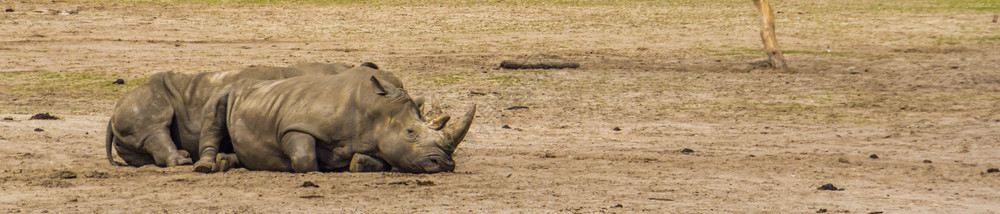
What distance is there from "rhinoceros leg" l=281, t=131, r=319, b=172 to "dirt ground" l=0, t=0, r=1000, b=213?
0.09 m

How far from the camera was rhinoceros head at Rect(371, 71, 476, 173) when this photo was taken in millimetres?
7883

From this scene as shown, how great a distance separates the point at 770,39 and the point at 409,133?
8705 millimetres

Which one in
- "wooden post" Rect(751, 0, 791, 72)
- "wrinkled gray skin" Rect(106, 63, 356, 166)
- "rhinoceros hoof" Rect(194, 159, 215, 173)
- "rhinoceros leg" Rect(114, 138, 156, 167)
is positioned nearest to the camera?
"rhinoceros hoof" Rect(194, 159, 215, 173)

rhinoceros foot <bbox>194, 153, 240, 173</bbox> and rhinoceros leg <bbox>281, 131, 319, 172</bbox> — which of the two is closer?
rhinoceros leg <bbox>281, 131, 319, 172</bbox>

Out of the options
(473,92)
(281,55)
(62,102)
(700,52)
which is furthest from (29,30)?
(700,52)

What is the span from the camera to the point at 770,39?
51.4ft

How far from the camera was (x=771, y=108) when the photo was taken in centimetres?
1291

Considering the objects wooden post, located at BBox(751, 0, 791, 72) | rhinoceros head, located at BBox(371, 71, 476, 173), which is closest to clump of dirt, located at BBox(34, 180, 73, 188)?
rhinoceros head, located at BBox(371, 71, 476, 173)

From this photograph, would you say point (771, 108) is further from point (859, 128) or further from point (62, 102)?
point (62, 102)

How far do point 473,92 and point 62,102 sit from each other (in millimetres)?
4263

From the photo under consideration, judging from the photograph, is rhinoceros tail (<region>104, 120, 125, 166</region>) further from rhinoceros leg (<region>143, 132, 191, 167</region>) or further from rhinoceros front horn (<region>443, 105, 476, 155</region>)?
rhinoceros front horn (<region>443, 105, 476, 155</region>)

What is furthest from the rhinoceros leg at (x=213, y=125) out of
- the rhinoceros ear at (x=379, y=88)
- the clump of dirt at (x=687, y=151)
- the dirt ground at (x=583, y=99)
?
the clump of dirt at (x=687, y=151)

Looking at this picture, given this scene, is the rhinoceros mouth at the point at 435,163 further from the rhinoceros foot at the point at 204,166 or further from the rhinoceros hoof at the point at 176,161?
the rhinoceros hoof at the point at 176,161

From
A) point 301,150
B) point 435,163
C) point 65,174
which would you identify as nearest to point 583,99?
point 435,163
